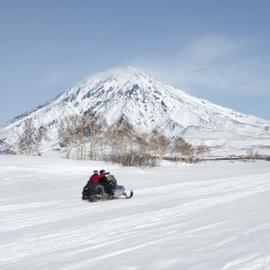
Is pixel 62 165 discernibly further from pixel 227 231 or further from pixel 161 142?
pixel 161 142

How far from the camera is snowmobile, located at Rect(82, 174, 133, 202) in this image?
21094 mm

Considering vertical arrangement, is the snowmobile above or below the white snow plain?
above

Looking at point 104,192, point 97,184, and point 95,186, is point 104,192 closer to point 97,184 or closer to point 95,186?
point 97,184

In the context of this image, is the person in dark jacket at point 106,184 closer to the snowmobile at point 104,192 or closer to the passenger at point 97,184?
the snowmobile at point 104,192

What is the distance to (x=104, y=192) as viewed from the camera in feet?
70.4

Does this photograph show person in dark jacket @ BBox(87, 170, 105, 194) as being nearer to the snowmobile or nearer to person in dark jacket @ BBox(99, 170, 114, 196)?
the snowmobile

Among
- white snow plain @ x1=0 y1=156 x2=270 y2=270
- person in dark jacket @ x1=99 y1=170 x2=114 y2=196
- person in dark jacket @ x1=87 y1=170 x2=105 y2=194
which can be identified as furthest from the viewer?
person in dark jacket @ x1=99 y1=170 x2=114 y2=196

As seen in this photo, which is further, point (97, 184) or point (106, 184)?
point (106, 184)

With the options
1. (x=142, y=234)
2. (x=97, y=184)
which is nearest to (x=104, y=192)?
(x=97, y=184)

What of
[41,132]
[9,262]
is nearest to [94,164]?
[41,132]

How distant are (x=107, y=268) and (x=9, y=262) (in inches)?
76.9

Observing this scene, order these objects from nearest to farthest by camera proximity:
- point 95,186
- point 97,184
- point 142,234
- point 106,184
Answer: point 142,234 < point 95,186 < point 97,184 < point 106,184

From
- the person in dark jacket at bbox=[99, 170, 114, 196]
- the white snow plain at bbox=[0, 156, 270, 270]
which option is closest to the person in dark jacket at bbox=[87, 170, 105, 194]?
the person in dark jacket at bbox=[99, 170, 114, 196]

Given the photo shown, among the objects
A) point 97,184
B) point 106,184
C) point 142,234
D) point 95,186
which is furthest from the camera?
point 106,184
